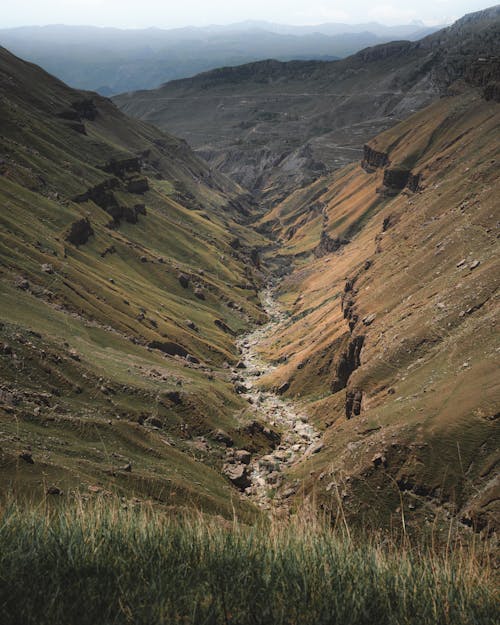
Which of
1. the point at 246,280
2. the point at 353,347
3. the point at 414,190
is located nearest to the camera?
the point at 353,347

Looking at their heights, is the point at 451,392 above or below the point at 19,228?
below

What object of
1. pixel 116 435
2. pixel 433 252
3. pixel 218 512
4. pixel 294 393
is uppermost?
pixel 433 252

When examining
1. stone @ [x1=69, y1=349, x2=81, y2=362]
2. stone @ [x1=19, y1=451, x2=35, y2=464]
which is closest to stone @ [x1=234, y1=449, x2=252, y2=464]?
stone @ [x1=69, y1=349, x2=81, y2=362]

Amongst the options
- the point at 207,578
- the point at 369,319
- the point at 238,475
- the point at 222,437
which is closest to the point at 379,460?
the point at 238,475

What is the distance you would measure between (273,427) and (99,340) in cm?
3068

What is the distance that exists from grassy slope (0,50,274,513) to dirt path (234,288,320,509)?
430 centimetres

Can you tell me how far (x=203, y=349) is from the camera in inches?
4333

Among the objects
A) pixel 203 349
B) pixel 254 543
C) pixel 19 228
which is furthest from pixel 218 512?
pixel 19 228

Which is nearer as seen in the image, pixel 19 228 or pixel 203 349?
pixel 19 228

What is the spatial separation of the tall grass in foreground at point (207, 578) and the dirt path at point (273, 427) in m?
41.6

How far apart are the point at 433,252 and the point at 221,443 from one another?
44007 mm

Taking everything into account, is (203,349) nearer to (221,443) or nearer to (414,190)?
(221,443)

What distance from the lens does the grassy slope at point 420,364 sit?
3512 centimetres

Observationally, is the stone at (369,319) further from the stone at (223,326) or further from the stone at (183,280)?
the stone at (183,280)
